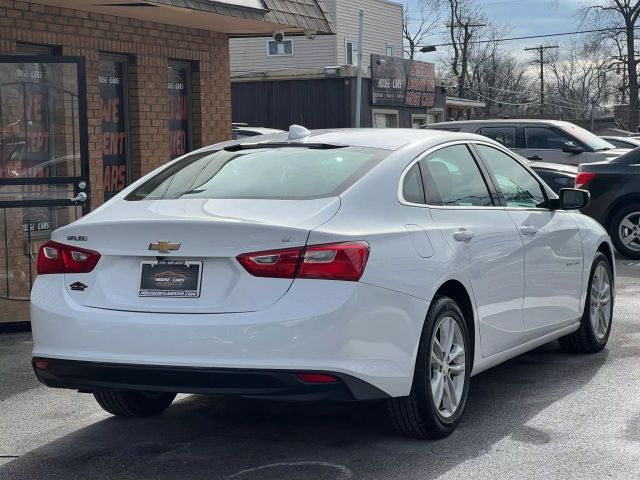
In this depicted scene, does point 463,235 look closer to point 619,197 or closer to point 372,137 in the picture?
point 372,137

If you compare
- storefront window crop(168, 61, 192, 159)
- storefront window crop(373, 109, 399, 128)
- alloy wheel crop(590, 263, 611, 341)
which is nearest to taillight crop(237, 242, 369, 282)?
alloy wheel crop(590, 263, 611, 341)

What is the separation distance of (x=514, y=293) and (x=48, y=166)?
4.95 meters

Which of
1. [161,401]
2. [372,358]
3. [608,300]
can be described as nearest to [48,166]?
[161,401]

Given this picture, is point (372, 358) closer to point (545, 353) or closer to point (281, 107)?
point (545, 353)

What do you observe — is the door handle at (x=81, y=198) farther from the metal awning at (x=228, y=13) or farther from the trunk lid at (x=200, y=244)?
the trunk lid at (x=200, y=244)

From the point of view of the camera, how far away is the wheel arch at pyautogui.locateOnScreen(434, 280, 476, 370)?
18.7ft

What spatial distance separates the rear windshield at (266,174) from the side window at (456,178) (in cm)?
38

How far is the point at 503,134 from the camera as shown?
1941 centimetres

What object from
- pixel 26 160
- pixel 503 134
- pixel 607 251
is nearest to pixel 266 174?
pixel 607 251

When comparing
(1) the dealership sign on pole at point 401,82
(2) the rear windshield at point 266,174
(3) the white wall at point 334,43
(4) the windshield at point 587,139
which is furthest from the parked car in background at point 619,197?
(3) the white wall at point 334,43

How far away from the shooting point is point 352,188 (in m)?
5.34

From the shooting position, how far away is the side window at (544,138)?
19109 mm

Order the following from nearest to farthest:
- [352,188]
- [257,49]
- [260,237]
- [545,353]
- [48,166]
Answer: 1. [260,237]
2. [352,188]
3. [545,353]
4. [48,166]
5. [257,49]

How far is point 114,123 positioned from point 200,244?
7510 millimetres
